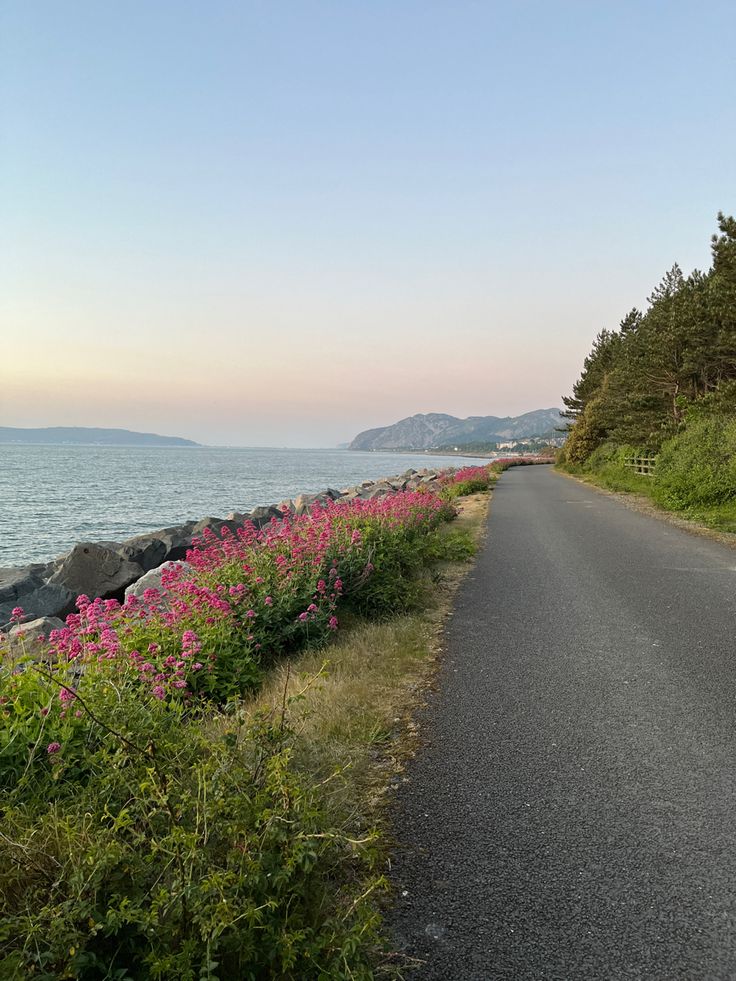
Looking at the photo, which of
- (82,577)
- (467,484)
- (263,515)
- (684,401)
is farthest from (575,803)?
(684,401)

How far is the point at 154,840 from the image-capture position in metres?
2.02

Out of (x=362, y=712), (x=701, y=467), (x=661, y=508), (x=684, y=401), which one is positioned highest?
(x=684, y=401)

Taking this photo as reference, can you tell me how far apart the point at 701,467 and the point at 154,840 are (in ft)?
65.8

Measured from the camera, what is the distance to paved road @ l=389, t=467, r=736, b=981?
2406 millimetres

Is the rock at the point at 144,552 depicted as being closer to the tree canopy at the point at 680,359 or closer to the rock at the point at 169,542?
the rock at the point at 169,542

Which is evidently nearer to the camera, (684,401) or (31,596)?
(31,596)

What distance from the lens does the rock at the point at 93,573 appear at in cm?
1305

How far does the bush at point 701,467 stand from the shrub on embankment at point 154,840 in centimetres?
1727

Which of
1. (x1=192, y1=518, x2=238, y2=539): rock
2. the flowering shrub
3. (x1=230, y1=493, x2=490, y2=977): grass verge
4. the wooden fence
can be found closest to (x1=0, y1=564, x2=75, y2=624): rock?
(x1=192, y1=518, x2=238, y2=539): rock

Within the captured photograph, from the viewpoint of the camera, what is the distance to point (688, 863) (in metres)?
2.89

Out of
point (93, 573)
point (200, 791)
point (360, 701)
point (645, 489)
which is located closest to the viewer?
point (200, 791)

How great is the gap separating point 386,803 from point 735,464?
16691 millimetres

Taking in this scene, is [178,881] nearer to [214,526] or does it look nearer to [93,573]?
[93,573]

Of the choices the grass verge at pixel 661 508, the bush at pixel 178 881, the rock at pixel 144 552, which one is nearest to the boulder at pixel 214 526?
the rock at pixel 144 552
